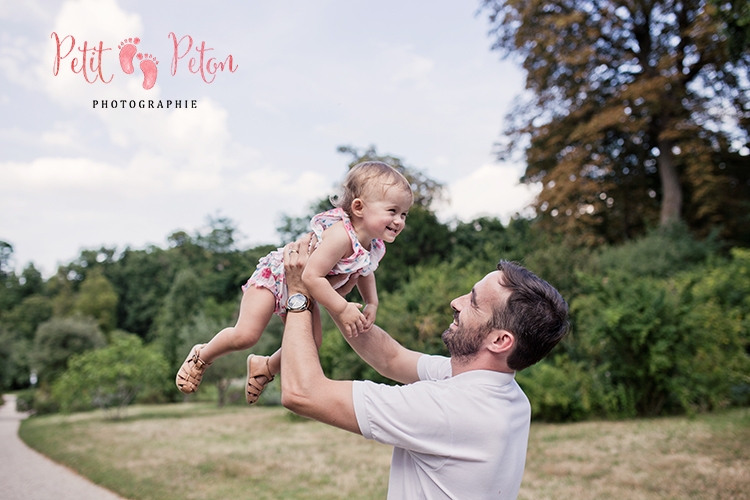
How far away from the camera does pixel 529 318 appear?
2.02 meters

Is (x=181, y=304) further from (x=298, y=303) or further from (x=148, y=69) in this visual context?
(x=298, y=303)

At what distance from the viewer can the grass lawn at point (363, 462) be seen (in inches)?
258

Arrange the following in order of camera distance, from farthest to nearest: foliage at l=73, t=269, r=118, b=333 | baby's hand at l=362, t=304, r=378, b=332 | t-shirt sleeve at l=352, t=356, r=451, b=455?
foliage at l=73, t=269, r=118, b=333 → baby's hand at l=362, t=304, r=378, b=332 → t-shirt sleeve at l=352, t=356, r=451, b=455

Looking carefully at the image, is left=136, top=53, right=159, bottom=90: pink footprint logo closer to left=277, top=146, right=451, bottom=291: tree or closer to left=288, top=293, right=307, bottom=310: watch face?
left=288, top=293, right=307, bottom=310: watch face

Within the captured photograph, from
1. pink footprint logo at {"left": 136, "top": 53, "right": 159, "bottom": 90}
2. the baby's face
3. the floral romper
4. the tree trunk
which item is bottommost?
the floral romper

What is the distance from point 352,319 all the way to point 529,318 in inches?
26.6

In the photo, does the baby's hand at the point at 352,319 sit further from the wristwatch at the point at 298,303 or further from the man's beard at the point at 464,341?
the man's beard at the point at 464,341

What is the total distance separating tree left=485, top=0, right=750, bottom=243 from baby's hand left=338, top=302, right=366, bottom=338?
14633 millimetres

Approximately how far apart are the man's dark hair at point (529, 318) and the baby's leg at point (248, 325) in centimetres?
98

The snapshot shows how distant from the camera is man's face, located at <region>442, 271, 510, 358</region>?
207cm

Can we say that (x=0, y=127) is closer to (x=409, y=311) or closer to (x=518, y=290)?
(x=409, y=311)

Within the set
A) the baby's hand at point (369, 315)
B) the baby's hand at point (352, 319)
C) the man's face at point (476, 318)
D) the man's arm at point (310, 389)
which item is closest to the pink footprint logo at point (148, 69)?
the baby's hand at point (369, 315)

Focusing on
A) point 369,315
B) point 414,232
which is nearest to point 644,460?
point 369,315

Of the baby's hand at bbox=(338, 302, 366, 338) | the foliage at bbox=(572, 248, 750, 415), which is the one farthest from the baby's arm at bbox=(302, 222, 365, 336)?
the foliage at bbox=(572, 248, 750, 415)
